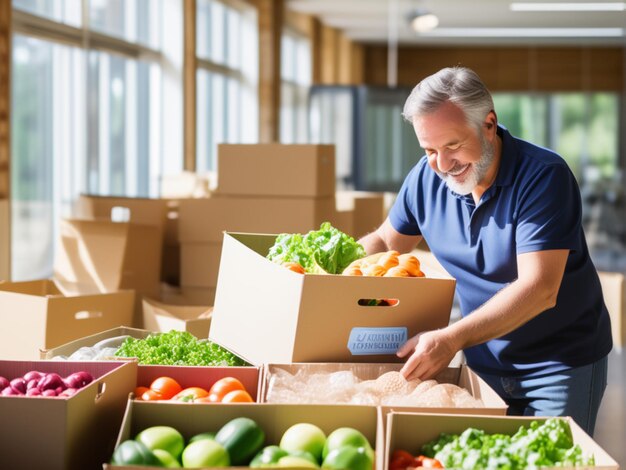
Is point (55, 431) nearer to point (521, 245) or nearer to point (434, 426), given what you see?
point (434, 426)

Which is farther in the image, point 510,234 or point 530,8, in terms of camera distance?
point 530,8

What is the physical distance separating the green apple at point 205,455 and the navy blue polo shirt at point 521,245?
32.8 inches

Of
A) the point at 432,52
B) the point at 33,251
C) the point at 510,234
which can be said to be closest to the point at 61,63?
the point at 33,251

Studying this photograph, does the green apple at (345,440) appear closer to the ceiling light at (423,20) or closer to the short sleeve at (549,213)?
the short sleeve at (549,213)

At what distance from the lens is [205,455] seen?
4.81 ft

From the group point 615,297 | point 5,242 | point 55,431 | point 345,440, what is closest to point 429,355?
point 345,440

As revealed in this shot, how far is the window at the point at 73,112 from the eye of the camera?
17.8ft

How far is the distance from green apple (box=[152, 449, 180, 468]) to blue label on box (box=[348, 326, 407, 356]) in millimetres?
550

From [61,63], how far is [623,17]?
8.33 metres

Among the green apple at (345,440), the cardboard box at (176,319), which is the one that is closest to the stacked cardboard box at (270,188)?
the cardboard box at (176,319)

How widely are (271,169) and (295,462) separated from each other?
9.14 ft

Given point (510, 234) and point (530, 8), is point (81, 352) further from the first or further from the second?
point (530, 8)

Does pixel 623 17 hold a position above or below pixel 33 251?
above

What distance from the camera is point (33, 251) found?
5527 mm
